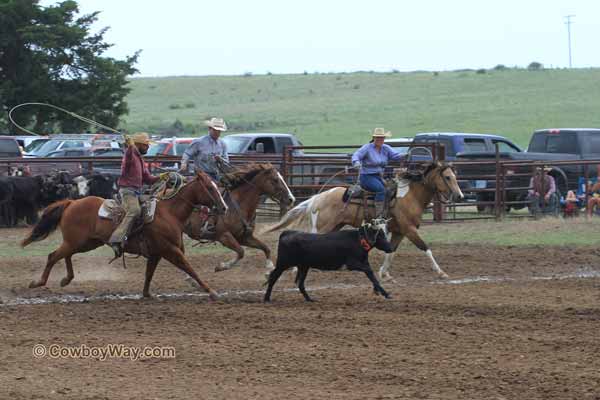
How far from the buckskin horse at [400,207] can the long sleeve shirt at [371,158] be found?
0.34 m

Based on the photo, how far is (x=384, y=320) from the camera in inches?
377

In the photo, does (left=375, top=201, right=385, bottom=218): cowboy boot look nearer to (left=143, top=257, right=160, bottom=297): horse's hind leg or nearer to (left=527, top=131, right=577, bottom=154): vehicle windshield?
(left=143, top=257, right=160, bottom=297): horse's hind leg

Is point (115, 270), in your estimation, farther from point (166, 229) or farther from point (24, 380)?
point (24, 380)

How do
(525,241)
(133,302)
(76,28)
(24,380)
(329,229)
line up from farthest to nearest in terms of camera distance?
(76,28) → (525,241) → (329,229) → (133,302) → (24,380)

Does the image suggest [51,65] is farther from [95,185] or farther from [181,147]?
[95,185]

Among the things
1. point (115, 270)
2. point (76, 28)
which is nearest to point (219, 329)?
point (115, 270)

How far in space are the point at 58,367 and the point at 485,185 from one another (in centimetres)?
1500

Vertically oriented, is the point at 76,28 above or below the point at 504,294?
above

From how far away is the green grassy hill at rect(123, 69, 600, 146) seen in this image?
56.5m

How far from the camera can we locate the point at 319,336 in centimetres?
882

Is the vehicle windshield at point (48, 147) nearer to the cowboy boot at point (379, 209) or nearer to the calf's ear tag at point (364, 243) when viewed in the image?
→ the cowboy boot at point (379, 209)

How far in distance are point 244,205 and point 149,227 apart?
193 cm

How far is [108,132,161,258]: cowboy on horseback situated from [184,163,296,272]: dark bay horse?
1413 millimetres

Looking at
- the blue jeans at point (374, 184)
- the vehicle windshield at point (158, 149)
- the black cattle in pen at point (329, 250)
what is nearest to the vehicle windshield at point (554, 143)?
the vehicle windshield at point (158, 149)
